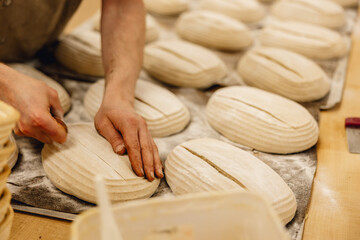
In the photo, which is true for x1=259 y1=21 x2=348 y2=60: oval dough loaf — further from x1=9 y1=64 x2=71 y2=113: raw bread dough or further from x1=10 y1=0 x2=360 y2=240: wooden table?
x1=9 y1=64 x2=71 y2=113: raw bread dough

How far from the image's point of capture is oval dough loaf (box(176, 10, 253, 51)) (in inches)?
104

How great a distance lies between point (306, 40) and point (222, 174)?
147 cm

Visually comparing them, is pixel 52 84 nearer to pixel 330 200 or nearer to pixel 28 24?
pixel 28 24

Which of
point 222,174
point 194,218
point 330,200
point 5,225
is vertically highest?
point 194,218

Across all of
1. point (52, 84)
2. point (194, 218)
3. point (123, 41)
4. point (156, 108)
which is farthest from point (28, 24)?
point (194, 218)

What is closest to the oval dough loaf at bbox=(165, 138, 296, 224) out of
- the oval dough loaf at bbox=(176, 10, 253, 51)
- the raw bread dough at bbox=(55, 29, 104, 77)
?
the raw bread dough at bbox=(55, 29, 104, 77)

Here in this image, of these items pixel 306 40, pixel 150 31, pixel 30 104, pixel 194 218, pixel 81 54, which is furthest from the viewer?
pixel 150 31

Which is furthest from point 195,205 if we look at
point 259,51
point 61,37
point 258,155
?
point 61,37

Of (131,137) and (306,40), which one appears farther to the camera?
(306,40)

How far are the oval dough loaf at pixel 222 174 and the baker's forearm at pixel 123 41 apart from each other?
404 mm

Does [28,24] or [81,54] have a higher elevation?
[28,24]

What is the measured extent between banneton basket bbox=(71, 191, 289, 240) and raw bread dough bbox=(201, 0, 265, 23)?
7.68 ft

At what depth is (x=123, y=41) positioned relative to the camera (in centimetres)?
189

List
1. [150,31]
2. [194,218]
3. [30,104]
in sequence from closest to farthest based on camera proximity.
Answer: [194,218] < [30,104] < [150,31]
